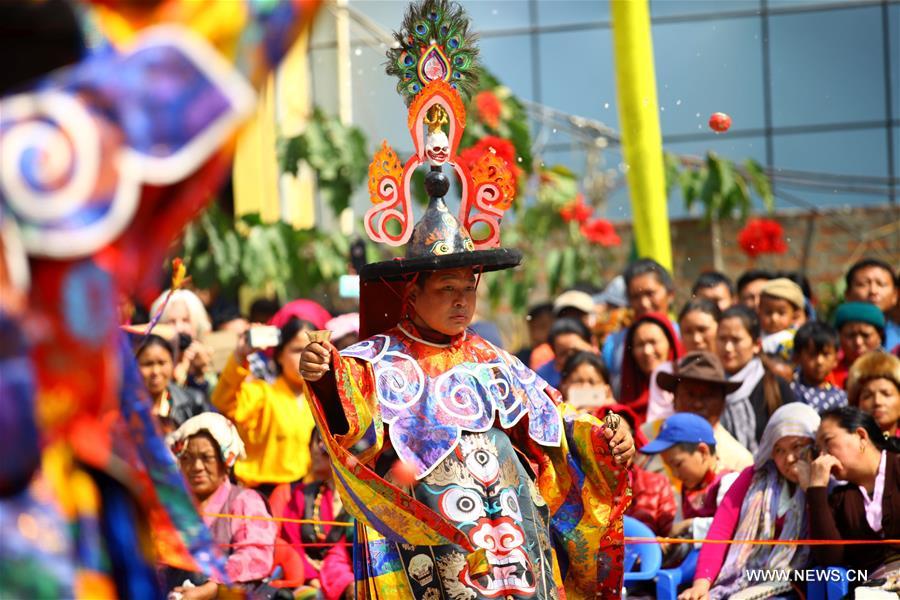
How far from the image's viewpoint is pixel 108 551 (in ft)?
8.08

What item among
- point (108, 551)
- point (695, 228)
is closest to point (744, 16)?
point (695, 228)

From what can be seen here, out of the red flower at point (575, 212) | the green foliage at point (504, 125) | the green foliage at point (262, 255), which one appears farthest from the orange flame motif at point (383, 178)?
the red flower at point (575, 212)

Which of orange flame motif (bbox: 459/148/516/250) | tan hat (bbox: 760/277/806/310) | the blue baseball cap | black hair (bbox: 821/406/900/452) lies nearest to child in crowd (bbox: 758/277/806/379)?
tan hat (bbox: 760/277/806/310)

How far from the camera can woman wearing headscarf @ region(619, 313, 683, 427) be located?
7.07 meters

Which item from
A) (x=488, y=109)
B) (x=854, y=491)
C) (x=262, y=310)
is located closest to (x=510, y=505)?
(x=854, y=491)

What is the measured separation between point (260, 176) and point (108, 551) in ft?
32.4

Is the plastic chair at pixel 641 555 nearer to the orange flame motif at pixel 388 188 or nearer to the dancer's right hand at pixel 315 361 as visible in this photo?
the orange flame motif at pixel 388 188

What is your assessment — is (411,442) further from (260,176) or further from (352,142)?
(260,176)

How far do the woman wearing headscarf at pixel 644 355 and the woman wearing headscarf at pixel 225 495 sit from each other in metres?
1.96

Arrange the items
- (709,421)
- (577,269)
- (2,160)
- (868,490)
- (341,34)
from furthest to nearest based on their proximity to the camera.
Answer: (341,34) → (577,269) → (709,421) → (868,490) → (2,160)

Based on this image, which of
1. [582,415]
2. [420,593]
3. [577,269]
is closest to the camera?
[420,593]

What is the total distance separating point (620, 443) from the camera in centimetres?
482

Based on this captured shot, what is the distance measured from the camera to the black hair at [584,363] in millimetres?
6883

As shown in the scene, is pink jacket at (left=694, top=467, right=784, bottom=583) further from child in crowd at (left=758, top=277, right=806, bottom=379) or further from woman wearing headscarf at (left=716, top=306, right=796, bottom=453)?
child in crowd at (left=758, top=277, right=806, bottom=379)
